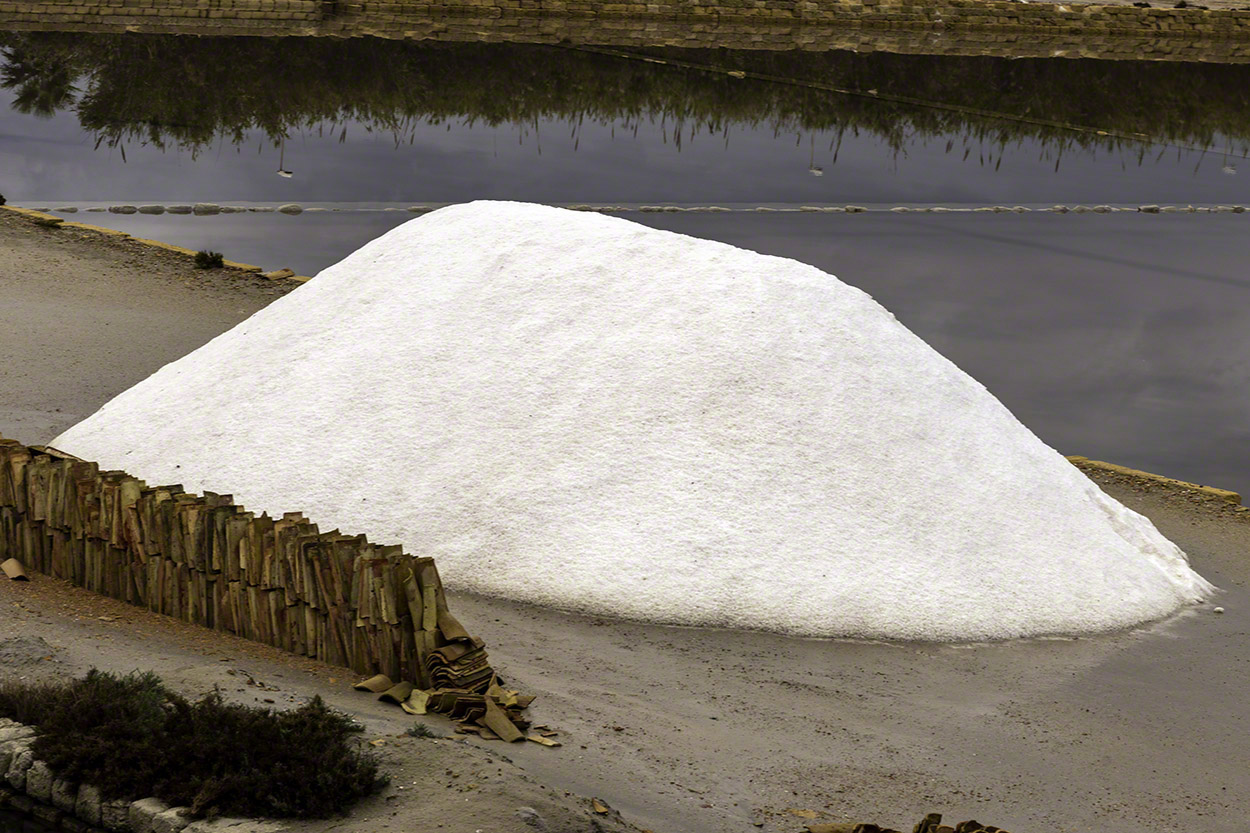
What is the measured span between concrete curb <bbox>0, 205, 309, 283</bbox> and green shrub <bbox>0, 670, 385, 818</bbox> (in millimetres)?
7006

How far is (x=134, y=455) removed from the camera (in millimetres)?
6219

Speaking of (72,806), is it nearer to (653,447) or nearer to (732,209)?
(653,447)

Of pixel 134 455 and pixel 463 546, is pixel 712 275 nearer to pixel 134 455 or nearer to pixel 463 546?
pixel 463 546

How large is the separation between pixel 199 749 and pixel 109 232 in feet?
27.9

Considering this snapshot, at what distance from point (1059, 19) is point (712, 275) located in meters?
17.4

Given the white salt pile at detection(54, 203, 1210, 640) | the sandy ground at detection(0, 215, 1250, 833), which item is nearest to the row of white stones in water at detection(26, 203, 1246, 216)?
the white salt pile at detection(54, 203, 1210, 640)

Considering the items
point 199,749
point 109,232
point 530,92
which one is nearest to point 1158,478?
point 199,749

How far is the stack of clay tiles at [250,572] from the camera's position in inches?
171

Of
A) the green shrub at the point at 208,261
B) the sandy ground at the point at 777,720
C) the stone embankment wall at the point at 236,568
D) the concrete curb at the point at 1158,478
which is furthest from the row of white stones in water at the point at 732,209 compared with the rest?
the sandy ground at the point at 777,720

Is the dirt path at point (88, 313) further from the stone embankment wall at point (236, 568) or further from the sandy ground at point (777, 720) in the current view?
the sandy ground at point (777, 720)

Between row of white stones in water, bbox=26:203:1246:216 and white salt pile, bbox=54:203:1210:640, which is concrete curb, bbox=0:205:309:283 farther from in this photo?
white salt pile, bbox=54:203:1210:640

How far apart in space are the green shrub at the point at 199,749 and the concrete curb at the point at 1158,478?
5639 millimetres

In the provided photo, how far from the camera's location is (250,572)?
15.2ft

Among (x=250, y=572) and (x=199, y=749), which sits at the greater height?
(x=250, y=572)
